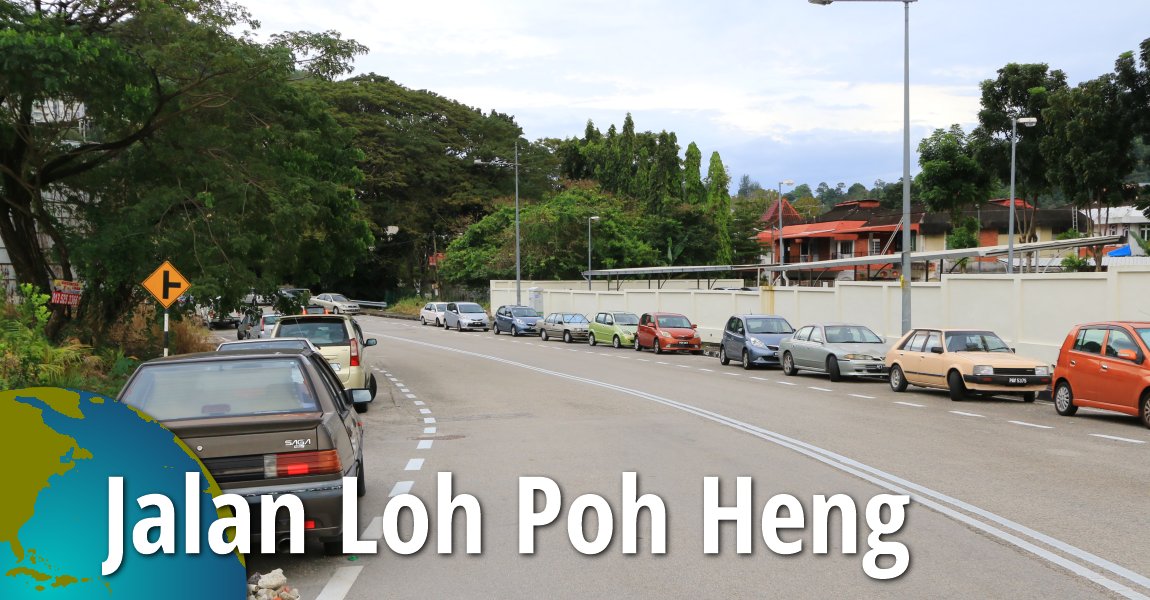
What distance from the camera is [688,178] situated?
79.4 m

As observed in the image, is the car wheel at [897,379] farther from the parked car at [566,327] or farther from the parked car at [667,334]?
the parked car at [566,327]

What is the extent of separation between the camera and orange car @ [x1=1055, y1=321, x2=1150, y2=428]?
49.6 feet

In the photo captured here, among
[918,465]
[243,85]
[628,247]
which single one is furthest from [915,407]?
[628,247]

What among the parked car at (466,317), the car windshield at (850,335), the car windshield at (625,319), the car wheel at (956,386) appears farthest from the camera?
the parked car at (466,317)

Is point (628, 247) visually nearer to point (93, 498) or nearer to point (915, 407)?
point (915, 407)

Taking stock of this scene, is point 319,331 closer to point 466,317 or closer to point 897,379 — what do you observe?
point 897,379

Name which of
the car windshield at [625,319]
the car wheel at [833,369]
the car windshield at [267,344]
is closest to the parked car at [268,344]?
the car windshield at [267,344]

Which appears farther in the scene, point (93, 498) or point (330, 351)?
point (330, 351)

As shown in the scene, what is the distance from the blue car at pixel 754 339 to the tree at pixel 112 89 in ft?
43.4

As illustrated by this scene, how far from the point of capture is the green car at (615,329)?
4069cm

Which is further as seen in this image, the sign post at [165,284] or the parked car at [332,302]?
the parked car at [332,302]

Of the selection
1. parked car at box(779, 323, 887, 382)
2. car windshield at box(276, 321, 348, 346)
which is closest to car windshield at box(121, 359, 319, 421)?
car windshield at box(276, 321, 348, 346)

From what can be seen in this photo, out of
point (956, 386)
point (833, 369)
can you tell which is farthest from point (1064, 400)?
point (833, 369)

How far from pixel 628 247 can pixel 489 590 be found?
6371 centimetres
